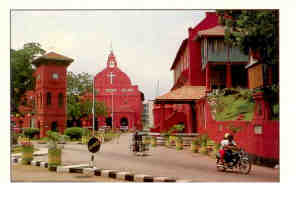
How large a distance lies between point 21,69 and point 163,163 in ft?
14.1

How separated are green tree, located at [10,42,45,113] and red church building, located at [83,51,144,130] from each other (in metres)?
1.66

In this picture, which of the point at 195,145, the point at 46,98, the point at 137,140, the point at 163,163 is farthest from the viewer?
the point at 195,145

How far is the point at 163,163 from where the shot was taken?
9148 mm

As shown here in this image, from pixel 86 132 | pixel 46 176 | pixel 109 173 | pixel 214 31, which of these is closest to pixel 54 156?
pixel 46 176

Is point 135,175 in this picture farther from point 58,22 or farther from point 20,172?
point 58,22

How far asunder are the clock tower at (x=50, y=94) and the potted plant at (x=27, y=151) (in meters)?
0.45

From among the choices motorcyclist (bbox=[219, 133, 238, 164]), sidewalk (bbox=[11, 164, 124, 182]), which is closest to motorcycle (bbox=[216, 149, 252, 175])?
motorcyclist (bbox=[219, 133, 238, 164])

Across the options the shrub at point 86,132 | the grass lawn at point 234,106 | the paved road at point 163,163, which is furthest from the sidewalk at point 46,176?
the grass lawn at point 234,106

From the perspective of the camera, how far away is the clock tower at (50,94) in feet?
31.5

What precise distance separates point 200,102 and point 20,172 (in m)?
5.13

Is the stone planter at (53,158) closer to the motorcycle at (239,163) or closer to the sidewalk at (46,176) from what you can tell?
the sidewalk at (46,176)

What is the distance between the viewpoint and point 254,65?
30.7 feet

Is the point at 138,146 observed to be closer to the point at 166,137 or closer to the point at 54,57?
the point at 166,137
